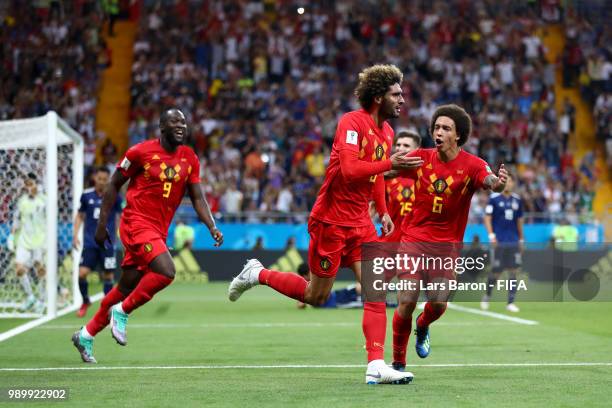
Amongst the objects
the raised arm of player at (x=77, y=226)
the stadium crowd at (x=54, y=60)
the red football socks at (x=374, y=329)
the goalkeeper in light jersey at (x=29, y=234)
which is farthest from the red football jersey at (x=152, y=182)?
the stadium crowd at (x=54, y=60)

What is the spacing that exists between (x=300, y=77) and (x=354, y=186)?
2360cm

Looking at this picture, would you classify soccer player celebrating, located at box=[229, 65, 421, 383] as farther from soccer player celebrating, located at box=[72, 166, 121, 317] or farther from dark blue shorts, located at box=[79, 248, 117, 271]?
dark blue shorts, located at box=[79, 248, 117, 271]

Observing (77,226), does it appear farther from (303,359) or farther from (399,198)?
(303,359)

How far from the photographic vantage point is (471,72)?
3177 cm

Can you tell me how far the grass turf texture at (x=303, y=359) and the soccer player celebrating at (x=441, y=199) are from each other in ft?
2.31

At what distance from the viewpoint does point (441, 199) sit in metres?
8.41

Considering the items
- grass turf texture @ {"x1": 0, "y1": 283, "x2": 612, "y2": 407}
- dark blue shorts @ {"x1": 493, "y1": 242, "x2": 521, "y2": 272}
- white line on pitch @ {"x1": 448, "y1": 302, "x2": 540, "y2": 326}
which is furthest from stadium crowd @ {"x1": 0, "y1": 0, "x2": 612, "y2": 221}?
grass turf texture @ {"x1": 0, "y1": 283, "x2": 612, "y2": 407}

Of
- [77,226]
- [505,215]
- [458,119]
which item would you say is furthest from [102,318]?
[505,215]

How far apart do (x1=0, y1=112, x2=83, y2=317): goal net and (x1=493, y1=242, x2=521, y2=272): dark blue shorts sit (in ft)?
23.4

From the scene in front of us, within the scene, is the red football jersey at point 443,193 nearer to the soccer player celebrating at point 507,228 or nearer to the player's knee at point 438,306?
the player's knee at point 438,306

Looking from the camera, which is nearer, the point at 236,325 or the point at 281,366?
the point at 281,366

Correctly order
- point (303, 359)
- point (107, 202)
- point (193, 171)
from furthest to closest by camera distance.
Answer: point (193, 171)
point (303, 359)
point (107, 202)

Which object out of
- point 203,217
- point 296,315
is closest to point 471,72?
point 296,315

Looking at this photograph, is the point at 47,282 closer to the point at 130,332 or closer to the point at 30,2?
the point at 130,332
